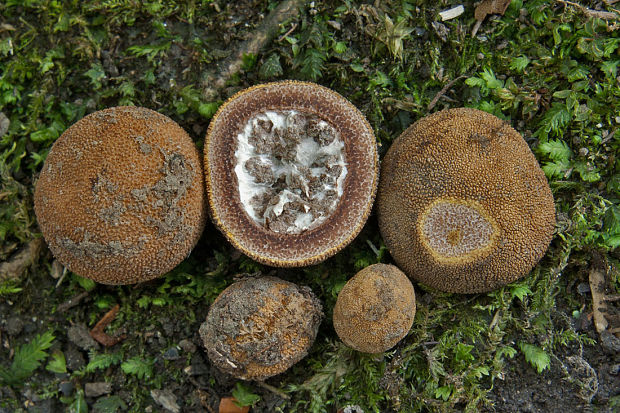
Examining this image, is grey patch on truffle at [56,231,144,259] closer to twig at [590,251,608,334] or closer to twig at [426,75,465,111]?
twig at [426,75,465,111]

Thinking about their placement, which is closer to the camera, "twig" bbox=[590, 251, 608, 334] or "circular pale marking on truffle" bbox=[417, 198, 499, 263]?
"circular pale marking on truffle" bbox=[417, 198, 499, 263]

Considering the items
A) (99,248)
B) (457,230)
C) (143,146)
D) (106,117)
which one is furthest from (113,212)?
(457,230)

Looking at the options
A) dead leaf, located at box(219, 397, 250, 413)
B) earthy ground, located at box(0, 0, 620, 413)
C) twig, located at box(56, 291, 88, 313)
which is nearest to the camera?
earthy ground, located at box(0, 0, 620, 413)

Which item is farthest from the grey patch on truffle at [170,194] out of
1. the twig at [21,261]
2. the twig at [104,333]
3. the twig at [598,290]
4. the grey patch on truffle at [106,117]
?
the twig at [598,290]

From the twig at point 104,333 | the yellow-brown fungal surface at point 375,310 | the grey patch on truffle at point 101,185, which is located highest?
the grey patch on truffle at point 101,185

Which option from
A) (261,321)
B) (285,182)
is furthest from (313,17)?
(261,321)

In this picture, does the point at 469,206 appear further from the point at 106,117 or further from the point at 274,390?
the point at 106,117

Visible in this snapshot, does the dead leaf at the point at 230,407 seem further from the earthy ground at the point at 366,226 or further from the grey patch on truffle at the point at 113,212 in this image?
the grey patch on truffle at the point at 113,212

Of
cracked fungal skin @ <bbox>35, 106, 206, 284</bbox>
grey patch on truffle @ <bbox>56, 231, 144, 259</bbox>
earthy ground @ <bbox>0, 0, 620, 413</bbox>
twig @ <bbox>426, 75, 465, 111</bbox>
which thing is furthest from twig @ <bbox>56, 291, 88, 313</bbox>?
twig @ <bbox>426, 75, 465, 111</bbox>
